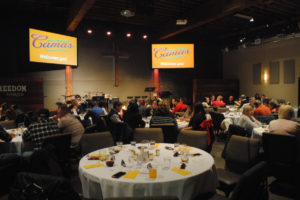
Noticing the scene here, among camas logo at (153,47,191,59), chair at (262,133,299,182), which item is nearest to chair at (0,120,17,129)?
chair at (262,133,299,182)

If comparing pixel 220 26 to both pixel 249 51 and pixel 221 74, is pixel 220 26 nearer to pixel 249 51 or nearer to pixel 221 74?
pixel 249 51

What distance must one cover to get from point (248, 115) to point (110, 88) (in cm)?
772

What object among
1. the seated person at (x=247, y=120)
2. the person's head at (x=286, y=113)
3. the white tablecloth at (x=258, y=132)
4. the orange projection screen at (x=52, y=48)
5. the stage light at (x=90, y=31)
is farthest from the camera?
the stage light at (x=90, y=31)

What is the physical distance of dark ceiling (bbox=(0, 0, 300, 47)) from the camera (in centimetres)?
731

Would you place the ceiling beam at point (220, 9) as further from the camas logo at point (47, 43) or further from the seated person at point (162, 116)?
the camas logo at point (47, 43)

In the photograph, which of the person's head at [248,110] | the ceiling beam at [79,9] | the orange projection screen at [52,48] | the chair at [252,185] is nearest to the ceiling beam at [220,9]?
the person's head at [248,110]

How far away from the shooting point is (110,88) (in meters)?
11.2

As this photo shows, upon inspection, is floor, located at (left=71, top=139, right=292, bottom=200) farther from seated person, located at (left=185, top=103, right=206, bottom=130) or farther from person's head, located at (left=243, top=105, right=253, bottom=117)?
person's head, located at (left=243, top=105, right=253, bottom=117)

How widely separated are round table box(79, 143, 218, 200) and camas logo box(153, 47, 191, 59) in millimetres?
9537

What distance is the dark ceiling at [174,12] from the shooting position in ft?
24.0

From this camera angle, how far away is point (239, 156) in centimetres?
307

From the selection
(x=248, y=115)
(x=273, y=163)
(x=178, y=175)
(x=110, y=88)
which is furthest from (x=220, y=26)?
(x=178, y=175)

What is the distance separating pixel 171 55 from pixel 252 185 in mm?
10259

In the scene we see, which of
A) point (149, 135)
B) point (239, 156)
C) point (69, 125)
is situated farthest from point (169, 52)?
point (239, 156)
